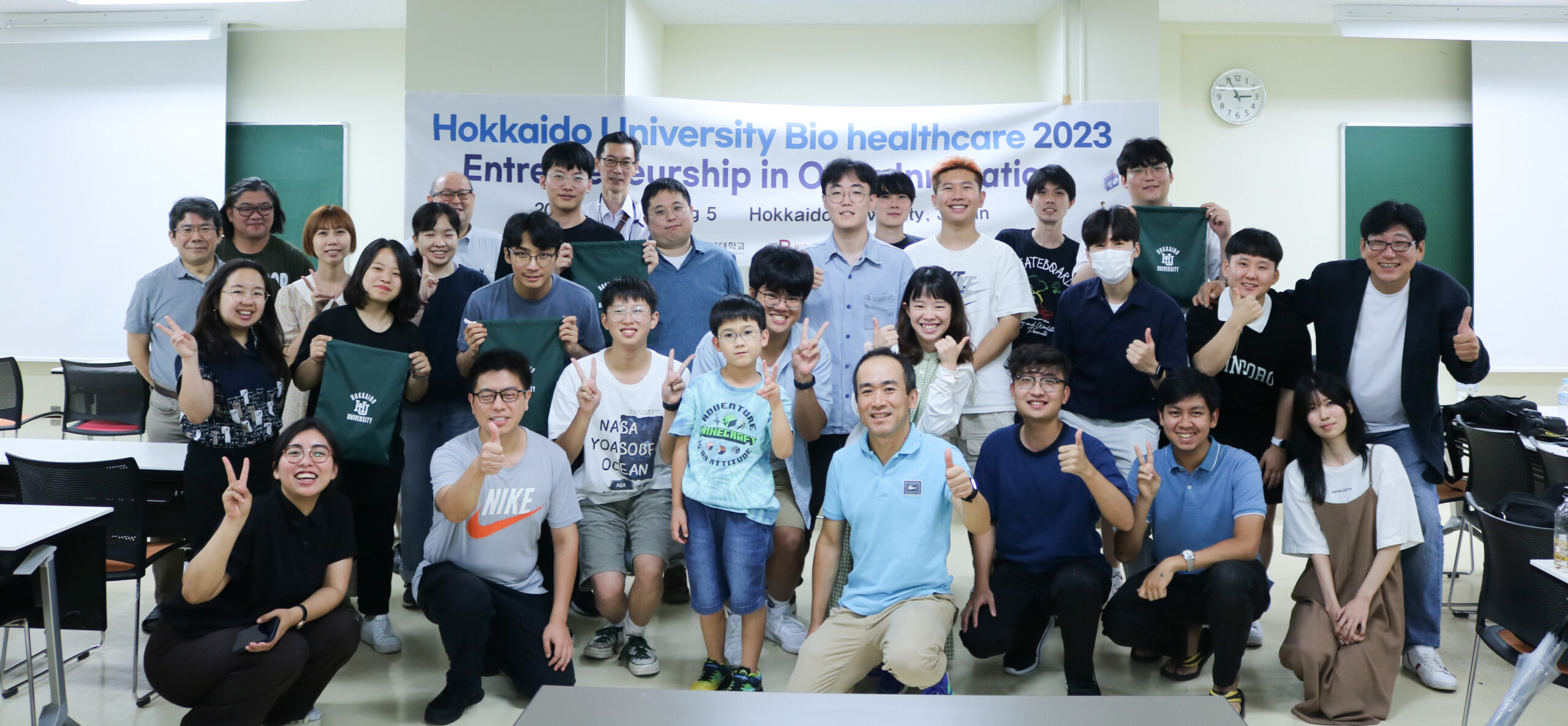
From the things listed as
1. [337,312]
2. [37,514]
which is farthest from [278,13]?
[37,514]

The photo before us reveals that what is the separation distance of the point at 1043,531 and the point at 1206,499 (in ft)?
1.76

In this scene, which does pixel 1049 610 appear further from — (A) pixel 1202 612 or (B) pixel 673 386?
(B) pixel 673 386

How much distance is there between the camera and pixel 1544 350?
651 cm

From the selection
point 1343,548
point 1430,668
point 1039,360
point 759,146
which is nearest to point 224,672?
point 1039,360

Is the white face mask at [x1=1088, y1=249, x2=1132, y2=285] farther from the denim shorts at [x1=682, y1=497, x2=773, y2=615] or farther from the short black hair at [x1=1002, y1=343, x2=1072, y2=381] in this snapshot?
the denim shorts at [x1=682, y1=497, x2=773, y2=615]

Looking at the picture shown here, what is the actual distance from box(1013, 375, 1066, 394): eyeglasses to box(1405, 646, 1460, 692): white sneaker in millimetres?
1586

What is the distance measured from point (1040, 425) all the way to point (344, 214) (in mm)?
2817

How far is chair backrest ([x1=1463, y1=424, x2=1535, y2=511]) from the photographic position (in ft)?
12.4

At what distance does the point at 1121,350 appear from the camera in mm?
3424

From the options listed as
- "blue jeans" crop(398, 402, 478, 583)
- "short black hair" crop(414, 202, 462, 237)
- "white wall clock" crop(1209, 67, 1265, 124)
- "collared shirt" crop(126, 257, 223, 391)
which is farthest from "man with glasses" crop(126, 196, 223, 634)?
"white wall clock" crop(1209, 67, 1265, 124)

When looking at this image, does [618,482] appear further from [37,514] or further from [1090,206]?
[1090,206]

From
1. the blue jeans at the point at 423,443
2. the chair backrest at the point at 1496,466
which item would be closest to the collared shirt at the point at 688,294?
the blue jeans at the point at 423,443

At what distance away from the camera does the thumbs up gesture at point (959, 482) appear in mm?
2785

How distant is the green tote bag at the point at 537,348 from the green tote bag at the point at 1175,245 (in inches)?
90.7
